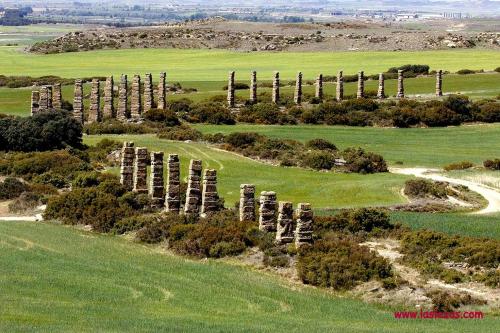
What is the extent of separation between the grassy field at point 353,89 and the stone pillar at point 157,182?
3627 centimetres

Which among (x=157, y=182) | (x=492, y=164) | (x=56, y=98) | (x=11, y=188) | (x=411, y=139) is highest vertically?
(x=157, y=182)

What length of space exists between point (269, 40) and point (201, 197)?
113503 mm

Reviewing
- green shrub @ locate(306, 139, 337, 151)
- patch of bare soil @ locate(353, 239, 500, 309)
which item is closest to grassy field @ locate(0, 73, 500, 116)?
green shrub @ locate(306, 139, 337, 151)

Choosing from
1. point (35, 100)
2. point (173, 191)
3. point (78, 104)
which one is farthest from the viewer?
point (35, 100)

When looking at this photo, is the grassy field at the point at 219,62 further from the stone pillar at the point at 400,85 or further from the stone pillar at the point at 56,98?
the stone pillar at the point at 56,98

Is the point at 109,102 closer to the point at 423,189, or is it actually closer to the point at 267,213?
the point at 423,189

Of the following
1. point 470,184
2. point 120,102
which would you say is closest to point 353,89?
point 120,102

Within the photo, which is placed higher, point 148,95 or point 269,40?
point 148,95

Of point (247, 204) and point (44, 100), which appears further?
point (44, 100)

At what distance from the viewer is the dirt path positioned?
45.8 metres

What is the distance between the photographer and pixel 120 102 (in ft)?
252

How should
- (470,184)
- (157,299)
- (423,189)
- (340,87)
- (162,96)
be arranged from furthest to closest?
(340,87) < (162,96) < (470,184) < (423,189) < (157,299)

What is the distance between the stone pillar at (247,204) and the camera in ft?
131

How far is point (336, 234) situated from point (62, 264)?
30.3ft
